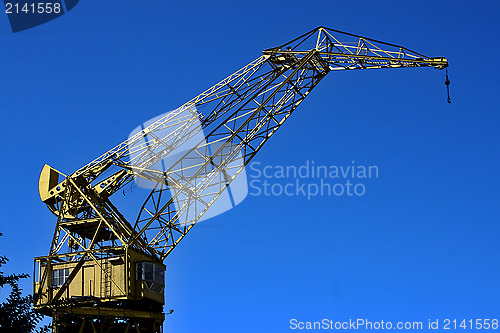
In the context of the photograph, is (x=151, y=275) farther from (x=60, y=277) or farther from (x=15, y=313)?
(x=15, y=313)

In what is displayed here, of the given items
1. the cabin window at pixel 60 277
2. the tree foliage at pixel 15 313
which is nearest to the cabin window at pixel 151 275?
the cabin window at pixel 60 277

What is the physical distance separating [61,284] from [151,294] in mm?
5930

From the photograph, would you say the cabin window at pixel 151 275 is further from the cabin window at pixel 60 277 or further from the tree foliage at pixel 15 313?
the tree foliage at pixel 15 313

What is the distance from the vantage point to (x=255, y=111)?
176 ft

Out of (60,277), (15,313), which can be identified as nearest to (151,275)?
(60,277)

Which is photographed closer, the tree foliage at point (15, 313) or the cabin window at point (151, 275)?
the tree foliage at point (15, 313)

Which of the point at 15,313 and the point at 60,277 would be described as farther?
the point at 60,277

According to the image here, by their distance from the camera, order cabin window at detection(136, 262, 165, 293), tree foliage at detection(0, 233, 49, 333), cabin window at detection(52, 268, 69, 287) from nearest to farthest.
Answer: tree foliage at detection(0, 233, 49, 333) < cabin window at detection(136, 262, 165, 293) < cabin window at detection(52, 268, 69, 287)

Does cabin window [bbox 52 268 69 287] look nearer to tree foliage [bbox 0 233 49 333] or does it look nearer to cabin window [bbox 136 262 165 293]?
cabin window [bbox 136 262 165 293]

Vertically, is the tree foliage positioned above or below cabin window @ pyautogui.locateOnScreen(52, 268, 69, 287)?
below

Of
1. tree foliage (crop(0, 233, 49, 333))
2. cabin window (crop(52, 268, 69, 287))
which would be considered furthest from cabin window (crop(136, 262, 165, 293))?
tree foliage (crop(0, 233, 49, 333))

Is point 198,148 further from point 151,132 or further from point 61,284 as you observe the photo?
point 61,284

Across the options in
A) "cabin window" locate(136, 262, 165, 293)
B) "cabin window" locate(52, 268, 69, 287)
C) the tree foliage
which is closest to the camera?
the tree foliage

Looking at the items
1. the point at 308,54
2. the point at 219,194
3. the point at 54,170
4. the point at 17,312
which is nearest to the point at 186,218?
the point at 219,194
